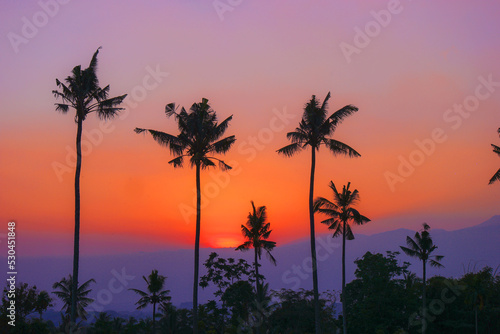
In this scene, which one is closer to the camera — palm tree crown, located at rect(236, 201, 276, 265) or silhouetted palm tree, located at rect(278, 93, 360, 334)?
silhouetted palm tree, located at rect(278, 93, 360, 334)

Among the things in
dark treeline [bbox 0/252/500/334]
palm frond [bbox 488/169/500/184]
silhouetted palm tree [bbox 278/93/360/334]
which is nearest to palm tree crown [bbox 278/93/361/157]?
silhouetted palm tree [bbox 278/93/360/334]

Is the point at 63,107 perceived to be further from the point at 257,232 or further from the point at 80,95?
the point at 257,232

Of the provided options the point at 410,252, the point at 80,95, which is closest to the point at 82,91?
the point at 80,95

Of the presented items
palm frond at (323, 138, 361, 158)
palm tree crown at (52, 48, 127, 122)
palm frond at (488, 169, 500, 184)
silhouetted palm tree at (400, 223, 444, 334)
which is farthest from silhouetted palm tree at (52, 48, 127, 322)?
silhouetted palm tree at (400, 223, 444, 334)

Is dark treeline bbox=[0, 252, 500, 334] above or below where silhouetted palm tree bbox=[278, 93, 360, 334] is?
below

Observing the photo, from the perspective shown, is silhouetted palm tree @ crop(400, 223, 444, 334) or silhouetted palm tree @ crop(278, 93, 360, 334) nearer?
silhouetted palm tree @ crop(278, 93, 360, 334)

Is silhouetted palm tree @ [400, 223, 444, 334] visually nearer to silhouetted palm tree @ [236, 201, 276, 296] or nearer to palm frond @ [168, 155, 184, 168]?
silhouetted palm tree @ [236, 201, 276, 296]

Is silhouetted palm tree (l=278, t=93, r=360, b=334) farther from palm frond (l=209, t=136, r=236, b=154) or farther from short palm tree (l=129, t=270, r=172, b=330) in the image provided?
short palm tree (l=129, t=270, r=172, b=330)

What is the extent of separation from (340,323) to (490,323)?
2060 cm

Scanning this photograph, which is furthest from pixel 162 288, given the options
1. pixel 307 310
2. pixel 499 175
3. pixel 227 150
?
pixel 499 175
